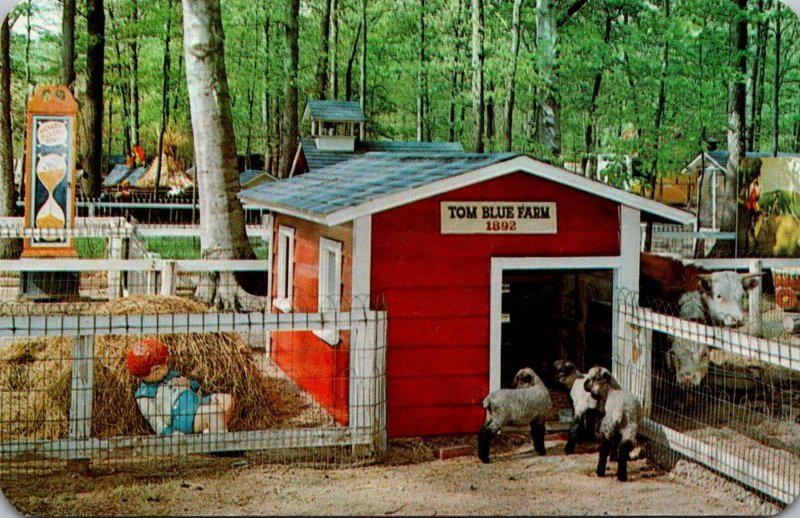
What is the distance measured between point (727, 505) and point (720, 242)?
15938 millimetres

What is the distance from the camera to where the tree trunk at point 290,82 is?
25305 millimetres

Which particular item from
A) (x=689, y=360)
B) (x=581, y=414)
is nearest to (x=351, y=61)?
(x=689, y=360)

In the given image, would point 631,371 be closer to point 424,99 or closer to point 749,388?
point 749,388

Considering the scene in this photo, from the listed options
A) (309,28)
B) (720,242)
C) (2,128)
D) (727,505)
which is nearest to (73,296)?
(2,128)

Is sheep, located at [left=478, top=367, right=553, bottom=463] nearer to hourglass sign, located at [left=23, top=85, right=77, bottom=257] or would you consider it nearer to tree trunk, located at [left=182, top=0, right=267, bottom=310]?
tree trunk, located at [left=182, top=0, right=267, bottom=310]

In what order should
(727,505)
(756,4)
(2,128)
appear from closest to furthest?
1. (727,505)
2. (2,128)
3. (756,4)

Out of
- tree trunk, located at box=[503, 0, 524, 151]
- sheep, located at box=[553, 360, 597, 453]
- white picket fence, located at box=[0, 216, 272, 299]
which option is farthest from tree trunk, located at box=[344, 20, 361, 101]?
sheep, located at box=[553, 360, 597, 453]

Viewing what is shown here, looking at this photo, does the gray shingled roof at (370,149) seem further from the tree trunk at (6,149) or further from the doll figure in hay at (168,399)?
the doll figure in hay at (168,399)

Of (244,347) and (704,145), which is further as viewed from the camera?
(704,145)

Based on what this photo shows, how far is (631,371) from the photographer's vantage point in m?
8.16

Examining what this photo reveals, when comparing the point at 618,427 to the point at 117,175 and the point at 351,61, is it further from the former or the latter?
the point at 117,175

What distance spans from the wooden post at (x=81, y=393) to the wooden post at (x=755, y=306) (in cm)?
866

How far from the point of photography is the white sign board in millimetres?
8078

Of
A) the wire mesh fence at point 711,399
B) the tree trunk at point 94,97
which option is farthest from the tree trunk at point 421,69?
the wire mesh fence at point 711,399
